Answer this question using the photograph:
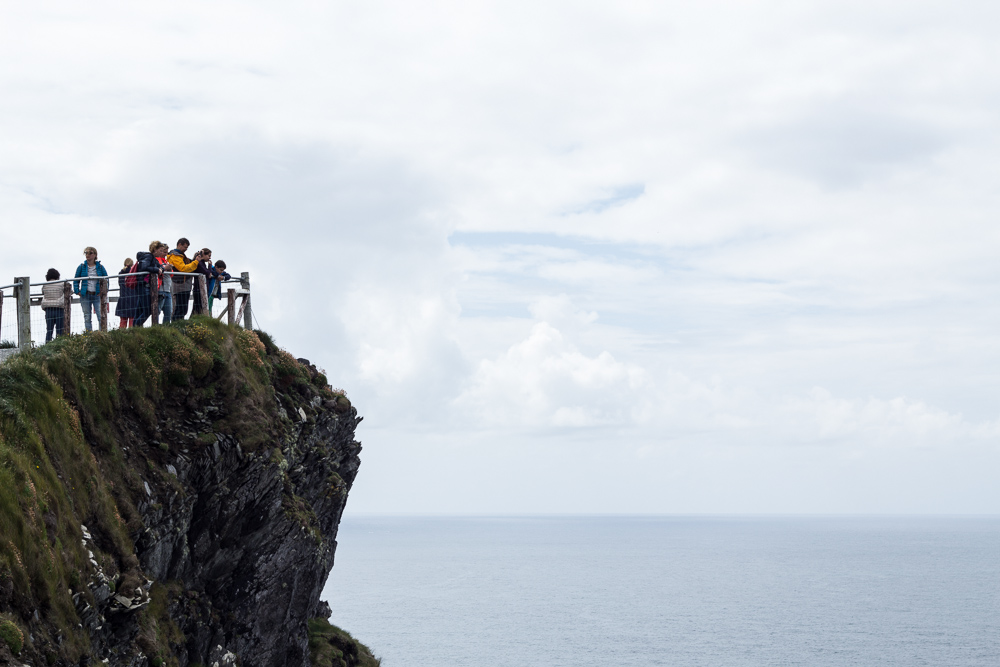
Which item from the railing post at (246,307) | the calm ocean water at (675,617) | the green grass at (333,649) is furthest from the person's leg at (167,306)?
the calm ocean water at (675,617)

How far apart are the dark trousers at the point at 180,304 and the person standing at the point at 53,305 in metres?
3.99

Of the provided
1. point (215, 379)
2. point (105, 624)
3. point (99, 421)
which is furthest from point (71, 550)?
point (215, 379)

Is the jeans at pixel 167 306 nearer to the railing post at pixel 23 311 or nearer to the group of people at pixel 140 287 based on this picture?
the group of people at pixel 140 287

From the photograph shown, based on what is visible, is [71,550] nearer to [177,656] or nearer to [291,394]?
[177,656]

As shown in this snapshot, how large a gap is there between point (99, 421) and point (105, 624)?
17.3ft

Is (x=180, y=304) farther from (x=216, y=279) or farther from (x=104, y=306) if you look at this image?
(x=104, y=306)

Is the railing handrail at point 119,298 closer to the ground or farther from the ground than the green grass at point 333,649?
farther from the ground

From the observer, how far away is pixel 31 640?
14.1 m

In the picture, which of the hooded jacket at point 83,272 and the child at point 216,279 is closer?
the hooded jacket at point 83,272

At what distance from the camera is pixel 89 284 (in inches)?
987

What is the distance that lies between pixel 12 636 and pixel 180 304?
54.1 ft

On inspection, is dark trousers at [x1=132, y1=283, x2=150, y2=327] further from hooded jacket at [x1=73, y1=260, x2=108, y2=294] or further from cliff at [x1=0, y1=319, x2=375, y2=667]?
cliff at [x1=0, y1=319, x2=375, y2=667]

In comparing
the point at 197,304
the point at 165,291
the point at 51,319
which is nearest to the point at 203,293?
the point at 197,304

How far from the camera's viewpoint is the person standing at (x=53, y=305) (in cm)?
2445
